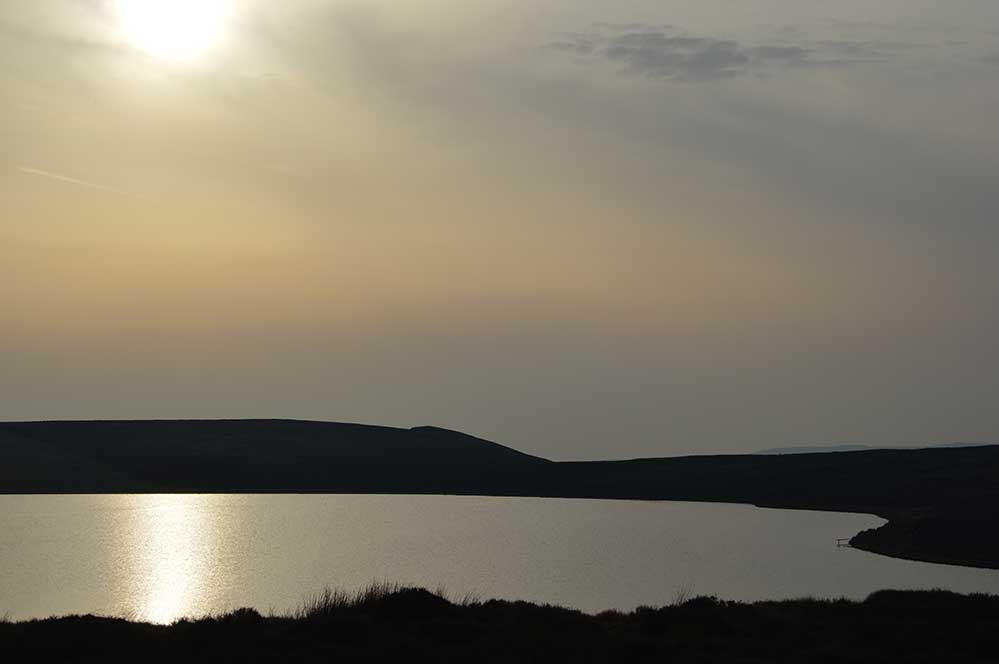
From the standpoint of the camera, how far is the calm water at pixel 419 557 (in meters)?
59.0

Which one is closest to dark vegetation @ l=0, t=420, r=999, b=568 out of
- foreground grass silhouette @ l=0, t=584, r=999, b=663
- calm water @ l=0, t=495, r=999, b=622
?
calm water @ l=0, t=495, r=999, b=622

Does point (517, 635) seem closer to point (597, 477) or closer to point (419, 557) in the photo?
point (419, 557)

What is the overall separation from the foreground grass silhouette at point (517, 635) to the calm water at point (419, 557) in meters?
23.0

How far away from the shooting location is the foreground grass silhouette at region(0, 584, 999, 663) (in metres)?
24.2

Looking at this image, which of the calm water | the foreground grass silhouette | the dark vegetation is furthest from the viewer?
the dark vegetation

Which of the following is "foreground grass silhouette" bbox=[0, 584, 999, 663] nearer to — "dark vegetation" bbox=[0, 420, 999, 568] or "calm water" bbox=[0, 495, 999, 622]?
"calm water" bbox=[0, 495, 999, 622]

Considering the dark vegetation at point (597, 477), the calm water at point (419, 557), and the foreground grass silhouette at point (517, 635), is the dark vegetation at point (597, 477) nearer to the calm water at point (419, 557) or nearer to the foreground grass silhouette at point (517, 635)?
the calm water at point (419, 557)

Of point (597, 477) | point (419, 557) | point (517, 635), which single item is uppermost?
point (597, 477)

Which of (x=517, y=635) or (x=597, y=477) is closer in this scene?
(x=517, y=635)

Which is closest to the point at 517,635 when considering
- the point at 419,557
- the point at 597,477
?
the point at 419,557

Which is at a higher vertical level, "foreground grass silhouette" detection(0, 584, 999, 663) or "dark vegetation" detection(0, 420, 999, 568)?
"dark vegetation" detection(0, 420, 999, 568)

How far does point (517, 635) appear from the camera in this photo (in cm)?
2677

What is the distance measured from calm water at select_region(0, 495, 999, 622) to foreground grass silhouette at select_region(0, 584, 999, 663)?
906 inches

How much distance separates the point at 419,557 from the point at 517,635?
53.6 meters
